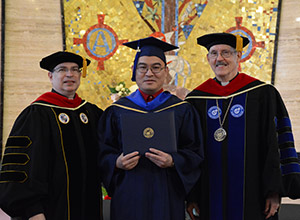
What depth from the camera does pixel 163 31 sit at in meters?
5.54

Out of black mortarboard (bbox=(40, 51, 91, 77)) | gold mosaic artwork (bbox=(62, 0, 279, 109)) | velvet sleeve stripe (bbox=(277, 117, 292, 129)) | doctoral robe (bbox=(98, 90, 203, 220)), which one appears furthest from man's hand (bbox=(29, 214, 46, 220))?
gold mosaic artwork (bbox=(62, 0, 279, 109))

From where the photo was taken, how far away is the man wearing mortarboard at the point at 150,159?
218 cm

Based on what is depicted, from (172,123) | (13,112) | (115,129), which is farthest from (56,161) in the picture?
(13,112)

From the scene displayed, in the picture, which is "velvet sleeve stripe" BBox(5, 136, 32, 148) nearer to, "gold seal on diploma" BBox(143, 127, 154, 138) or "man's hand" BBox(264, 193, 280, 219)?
"gold seal on diploma" BBox(143, 127, 154, 138)

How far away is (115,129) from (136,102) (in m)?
0.27

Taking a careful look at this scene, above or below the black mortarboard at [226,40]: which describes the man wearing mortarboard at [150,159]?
below

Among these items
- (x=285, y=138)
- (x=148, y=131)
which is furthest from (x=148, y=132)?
(x=285, y=138)

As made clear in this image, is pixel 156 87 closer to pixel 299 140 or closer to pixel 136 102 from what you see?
pixel 136 102

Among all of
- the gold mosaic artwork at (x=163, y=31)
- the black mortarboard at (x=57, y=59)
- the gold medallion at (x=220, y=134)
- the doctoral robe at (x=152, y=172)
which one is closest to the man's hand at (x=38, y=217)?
the doctoral robe at (x=152, y=172)

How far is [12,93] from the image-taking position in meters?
5.26

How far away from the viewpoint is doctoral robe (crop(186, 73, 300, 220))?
7.78 ft

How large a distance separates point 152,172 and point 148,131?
0.35m

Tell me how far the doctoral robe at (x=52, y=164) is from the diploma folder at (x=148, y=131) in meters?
0.56

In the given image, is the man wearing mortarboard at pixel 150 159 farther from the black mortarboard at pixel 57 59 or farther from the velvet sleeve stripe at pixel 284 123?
the velvet sleeve stripe at pixel 284 123
